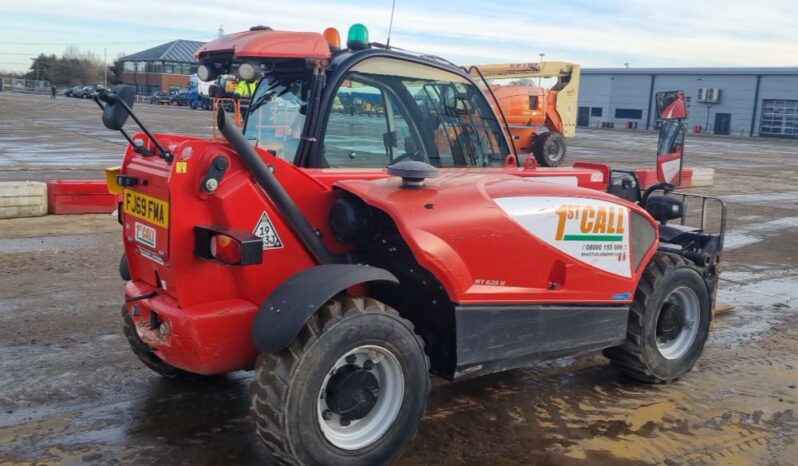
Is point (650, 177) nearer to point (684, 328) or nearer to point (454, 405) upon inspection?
point (684, 328)

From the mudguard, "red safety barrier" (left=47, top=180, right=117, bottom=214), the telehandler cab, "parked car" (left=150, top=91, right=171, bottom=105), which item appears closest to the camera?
the mudguard

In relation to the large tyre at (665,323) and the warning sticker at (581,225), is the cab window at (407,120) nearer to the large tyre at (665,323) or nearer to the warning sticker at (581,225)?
the warning sticker at (581,225)

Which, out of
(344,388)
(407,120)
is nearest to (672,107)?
(407,120)

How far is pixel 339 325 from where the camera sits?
3.42 meters

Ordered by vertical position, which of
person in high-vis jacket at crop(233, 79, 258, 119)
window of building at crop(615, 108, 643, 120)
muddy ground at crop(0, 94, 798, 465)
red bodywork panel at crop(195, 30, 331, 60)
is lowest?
muddy ground at crop(0, 94, 798, 465)

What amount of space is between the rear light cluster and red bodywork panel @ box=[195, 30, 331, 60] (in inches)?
37.8

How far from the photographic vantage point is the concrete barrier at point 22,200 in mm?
10328

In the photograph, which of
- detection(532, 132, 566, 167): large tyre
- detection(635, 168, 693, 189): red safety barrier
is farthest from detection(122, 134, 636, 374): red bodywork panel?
detection(532, 132, 566, 167): large tyre

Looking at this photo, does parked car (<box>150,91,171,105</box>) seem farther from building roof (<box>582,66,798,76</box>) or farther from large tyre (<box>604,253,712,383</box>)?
large tyre (<box>604,253,712,383</box>)

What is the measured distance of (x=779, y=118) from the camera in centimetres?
6297

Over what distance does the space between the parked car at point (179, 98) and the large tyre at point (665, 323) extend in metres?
61.0

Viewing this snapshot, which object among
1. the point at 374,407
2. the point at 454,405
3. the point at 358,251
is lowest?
the point at 454,405

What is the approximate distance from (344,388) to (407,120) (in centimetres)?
173

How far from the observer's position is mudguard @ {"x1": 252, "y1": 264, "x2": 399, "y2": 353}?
130 inches
